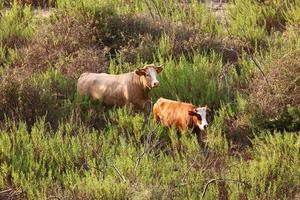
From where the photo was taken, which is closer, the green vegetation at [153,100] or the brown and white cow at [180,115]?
the green vegetation at [153,100]

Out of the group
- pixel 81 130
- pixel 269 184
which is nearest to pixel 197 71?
pixel 81 130

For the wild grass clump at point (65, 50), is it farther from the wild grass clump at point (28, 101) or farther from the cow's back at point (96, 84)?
the wild grass clump at point (28, 101)

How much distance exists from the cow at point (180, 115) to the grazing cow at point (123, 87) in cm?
26

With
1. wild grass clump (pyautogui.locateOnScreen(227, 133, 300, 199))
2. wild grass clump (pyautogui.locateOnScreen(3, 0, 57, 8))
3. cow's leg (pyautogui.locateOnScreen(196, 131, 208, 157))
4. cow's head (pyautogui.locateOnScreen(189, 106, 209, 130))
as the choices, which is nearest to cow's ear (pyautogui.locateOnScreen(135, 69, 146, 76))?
cow's head (pyautogui.locateOnScreen(189, 106, 209, 130))

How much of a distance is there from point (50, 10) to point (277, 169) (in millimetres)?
5675

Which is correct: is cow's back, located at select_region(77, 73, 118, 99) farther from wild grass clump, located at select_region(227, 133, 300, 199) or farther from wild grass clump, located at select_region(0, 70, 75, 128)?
wild grass clump, located at select_region(227, 133, 300, 199)

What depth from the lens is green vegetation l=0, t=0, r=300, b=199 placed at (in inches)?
239

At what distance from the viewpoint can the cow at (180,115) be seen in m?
6.86

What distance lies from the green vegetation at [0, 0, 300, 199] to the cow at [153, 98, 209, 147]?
11 cm

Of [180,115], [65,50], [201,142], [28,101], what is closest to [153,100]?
[180,115]

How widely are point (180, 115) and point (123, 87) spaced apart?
2.89 ft

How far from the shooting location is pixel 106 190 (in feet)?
18.9

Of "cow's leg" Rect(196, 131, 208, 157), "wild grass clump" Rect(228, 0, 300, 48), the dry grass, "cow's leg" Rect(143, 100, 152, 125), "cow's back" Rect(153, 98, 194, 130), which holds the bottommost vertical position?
"cow's leg" Rect(196, 131, 208, 157)

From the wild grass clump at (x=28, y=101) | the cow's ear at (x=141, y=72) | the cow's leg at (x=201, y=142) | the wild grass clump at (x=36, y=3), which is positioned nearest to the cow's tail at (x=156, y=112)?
the cow's ear at (x=141, y=72)
